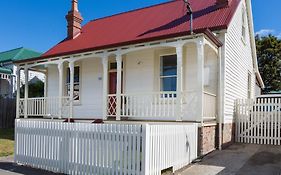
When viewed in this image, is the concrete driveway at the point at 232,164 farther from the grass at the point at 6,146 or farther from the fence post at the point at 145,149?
the fence post at the point at 145,149

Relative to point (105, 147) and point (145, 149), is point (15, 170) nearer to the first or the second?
point (105, 147)

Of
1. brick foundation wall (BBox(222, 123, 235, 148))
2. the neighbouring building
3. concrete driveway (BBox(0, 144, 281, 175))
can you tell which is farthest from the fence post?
the neighbouring building

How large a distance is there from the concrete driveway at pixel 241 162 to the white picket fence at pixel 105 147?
22.2 inches

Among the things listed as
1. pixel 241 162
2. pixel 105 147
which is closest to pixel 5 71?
pixel 105 147

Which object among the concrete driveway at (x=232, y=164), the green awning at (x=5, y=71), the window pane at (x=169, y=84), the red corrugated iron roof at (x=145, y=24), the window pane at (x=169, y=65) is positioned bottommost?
the concrete driveway at (x=232, y=164)

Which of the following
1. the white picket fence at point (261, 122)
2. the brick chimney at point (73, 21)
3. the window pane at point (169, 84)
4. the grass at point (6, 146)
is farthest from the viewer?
the brick chimney at point (73, 21)

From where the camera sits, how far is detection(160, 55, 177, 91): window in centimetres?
1243

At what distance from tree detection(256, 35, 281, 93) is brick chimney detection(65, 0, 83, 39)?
2570cm

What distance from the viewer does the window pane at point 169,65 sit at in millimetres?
12539

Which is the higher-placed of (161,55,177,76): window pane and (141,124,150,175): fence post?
(161,55,177,76): window pane

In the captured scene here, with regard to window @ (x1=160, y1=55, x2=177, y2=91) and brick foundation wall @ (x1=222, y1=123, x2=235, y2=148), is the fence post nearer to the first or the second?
brick foundation wall @ (x1=222, y1=123, x2=235, y2=148)

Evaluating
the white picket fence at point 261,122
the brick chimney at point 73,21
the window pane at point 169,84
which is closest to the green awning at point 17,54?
the brick chimney at point 73,21

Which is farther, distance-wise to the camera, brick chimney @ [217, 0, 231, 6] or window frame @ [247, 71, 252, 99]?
window frame @ [247, 71, 252, 99]

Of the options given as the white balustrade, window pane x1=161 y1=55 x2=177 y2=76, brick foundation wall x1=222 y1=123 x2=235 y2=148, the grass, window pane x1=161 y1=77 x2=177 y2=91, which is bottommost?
the grass
